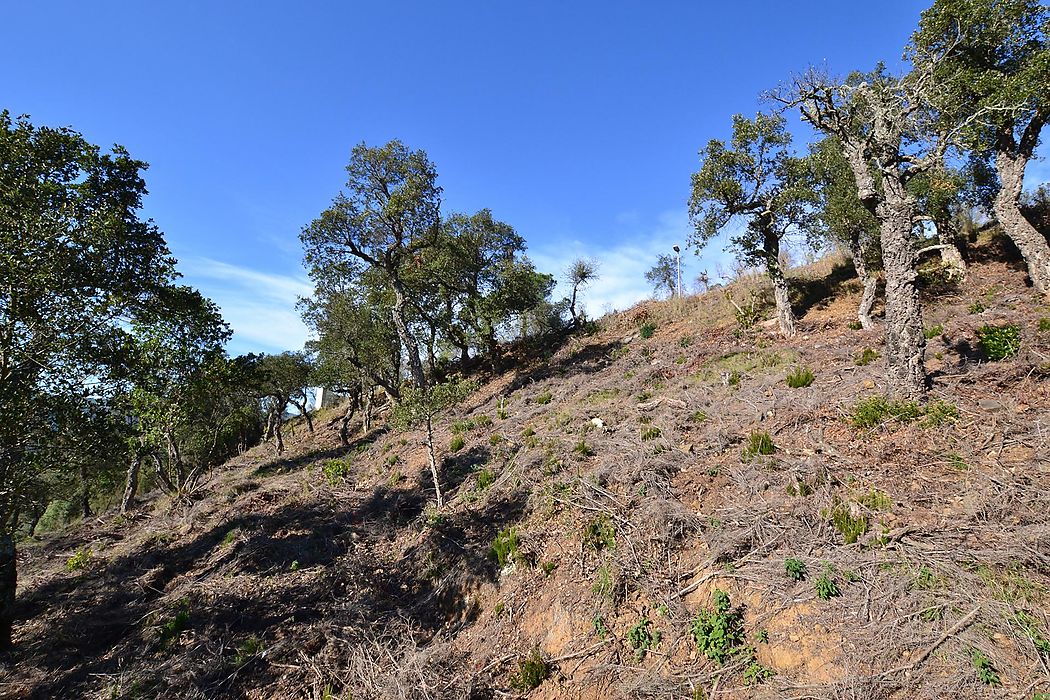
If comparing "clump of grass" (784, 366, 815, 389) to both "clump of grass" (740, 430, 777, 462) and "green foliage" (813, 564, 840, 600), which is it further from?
"green foliage" (813, 564, 840, 600)

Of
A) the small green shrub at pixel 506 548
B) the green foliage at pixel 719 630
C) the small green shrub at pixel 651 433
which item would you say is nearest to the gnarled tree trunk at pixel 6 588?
the small green shrub at pixel 506 548

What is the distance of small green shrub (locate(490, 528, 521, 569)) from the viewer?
8.16 m

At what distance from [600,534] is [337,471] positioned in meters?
10.7

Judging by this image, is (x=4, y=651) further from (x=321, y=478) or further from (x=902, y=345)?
(x=902, y=345)

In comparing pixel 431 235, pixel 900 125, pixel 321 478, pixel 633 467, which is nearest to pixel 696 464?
pixel 633 467

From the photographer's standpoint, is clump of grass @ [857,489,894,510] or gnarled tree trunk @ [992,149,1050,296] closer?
clump of grass @ [857,489,894,510]

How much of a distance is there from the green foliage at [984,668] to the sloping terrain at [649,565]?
0.02 meters

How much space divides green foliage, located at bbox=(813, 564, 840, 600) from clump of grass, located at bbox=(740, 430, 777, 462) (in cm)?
280

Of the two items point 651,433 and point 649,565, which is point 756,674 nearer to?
point 649,565

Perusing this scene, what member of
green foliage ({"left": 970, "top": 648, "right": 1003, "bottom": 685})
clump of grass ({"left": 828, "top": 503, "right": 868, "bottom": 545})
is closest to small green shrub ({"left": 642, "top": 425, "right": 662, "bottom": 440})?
clump of grass ({"left": 828, "top": 503, "right": 868, "bottom": 545})

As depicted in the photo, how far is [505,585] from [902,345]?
8.90 meters

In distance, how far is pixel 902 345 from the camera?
28.1 ft

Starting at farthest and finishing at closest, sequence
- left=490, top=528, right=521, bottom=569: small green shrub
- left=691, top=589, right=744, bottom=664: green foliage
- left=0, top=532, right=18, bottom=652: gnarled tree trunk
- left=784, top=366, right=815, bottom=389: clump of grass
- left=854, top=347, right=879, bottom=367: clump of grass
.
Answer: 1. left=854, top=347, right=879, bottom=367: clump of grass
2. left=784, top=366, right=815, bottom=389: clump of grass
3. left=490, top=528, right=521, bottom=569: small green shrub
4. left=0, top=532, right=18, bottom=652: gnarled tree trunk
5. left=691, top=589, right=744, bottom=664: green foliage

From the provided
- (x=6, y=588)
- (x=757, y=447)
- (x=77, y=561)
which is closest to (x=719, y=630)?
(x=757, y=447)
